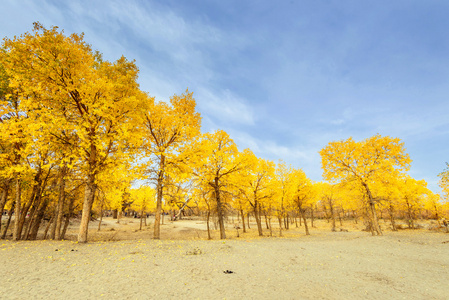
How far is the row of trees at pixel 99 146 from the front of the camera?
920 centimetres

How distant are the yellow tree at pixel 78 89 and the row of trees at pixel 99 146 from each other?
0.05m

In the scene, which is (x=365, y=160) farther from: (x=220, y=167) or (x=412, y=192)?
(x=412, y=192)

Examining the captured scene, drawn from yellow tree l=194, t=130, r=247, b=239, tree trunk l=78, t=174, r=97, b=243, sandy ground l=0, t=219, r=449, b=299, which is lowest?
sandy ground l=0, t=219, r=449, b=299

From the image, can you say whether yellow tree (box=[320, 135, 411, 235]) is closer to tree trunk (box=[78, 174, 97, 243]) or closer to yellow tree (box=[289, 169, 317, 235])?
yellow tree (box=[289, 169, 317, 235])

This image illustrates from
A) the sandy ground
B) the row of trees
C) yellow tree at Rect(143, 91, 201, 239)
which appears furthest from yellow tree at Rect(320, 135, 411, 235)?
yellow tree at Rect(143, 91, 201, 239)

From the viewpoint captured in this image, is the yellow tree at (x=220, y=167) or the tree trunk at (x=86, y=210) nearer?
the tree trunk at (x=86, y=210)

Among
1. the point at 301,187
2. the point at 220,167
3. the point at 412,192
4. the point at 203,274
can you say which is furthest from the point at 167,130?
the point at 412,192

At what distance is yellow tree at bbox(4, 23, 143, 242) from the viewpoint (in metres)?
8.93

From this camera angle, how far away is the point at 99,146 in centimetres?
931

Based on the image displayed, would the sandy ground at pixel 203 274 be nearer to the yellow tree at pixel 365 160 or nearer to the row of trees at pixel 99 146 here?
the row of trees at pixel 99 146

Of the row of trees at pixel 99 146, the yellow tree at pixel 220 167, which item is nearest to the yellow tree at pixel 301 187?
the row of trees at pixel 99 146

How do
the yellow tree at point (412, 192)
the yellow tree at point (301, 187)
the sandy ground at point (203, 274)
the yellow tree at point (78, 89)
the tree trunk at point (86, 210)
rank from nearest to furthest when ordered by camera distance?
the sandy ground at point (203, 274)
the yellow tree at point (78, 89)
the tree trunk at point (86, 210)
the yellow tree at point (301, 187)
the yellow tree at point (412, 192)

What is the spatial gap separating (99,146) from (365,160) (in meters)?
23.1

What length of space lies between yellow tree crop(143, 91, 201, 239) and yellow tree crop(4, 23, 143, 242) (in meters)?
2.83
